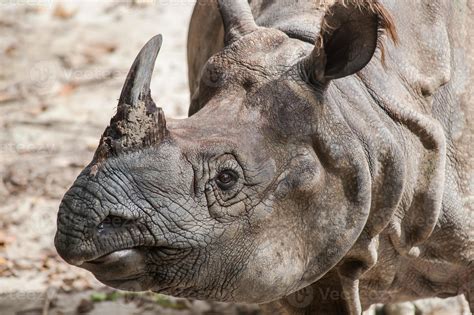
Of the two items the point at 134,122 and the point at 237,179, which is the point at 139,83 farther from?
the point at 237,179

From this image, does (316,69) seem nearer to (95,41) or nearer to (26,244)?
(26,244)

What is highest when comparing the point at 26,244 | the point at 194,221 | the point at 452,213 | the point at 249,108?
the point at 249,108

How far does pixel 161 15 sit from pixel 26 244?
14.6 ft

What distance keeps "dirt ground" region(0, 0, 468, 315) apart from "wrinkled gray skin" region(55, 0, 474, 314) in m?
1.95

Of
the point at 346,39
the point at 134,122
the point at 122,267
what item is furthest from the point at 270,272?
the point at 346,39

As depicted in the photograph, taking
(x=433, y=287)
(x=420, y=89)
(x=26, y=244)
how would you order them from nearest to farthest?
1. (x=420, y=89)
2. (x=433, y=287)
3. (x=26, y=244)

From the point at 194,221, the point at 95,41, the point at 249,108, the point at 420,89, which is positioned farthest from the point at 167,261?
the point at 95,41

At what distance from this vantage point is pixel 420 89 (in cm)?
482

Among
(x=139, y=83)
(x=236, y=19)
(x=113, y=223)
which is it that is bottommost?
(x=113, y=223)

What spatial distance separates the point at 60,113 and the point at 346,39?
5.62m

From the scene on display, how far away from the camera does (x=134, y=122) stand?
12.8 feet

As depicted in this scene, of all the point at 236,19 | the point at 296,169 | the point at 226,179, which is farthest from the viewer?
the point at 236,19

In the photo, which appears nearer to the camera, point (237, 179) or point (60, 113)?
point (237, 179)

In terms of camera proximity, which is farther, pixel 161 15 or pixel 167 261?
pixel 161 15
